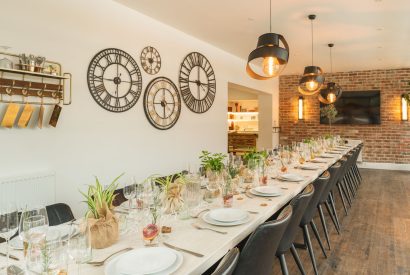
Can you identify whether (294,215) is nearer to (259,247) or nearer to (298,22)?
(259,247)

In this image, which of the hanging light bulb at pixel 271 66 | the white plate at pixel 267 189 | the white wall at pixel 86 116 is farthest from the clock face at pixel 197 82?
the white plate at pixel 267 189

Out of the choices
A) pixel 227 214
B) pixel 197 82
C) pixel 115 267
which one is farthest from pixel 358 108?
pixel 115 267

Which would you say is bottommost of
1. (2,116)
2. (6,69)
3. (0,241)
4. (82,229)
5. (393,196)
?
(393,196)

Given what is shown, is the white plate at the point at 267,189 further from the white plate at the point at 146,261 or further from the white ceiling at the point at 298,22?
the white ceiling at the point at 298,22

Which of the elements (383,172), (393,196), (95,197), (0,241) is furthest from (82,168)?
(383,172)

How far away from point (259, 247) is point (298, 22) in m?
4.00

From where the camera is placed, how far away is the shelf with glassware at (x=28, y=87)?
8.99 feet

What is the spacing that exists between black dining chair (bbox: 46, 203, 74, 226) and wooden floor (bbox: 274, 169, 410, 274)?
1845mm

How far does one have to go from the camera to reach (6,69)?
8.71 feet

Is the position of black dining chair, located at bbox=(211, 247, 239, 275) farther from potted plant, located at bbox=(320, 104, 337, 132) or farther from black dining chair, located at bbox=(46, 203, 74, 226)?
potted plant, located at bbox=(320, 104, 337, 132)

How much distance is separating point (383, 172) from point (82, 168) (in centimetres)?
776

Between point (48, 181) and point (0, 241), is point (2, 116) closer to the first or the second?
point (48, 181)

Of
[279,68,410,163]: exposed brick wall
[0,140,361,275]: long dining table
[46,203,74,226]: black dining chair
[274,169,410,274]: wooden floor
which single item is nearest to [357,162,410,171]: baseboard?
[279,68,410,163]: exposed brick wall

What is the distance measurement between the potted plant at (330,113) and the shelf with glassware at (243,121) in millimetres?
2357
